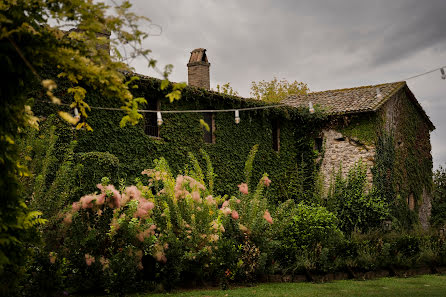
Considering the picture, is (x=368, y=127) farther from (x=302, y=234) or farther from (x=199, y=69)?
(x=302, y=234)

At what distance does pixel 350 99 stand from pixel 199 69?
21.1 ft

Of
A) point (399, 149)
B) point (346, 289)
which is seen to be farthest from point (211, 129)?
point (399, 149)

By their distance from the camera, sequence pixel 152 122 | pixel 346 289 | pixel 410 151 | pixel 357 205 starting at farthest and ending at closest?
pixel 410 151 → pixel 357 205 → pixel 152 122 → pixel 346 289

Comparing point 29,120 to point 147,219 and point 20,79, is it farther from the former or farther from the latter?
point 147,219

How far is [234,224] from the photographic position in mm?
8992

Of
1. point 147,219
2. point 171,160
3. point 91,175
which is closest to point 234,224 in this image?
point 147,219

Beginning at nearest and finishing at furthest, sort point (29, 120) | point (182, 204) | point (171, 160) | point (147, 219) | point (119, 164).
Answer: point (29, 120)
point (147, 219)
point (182, 204)
point (119, 164)
point (171, 160)

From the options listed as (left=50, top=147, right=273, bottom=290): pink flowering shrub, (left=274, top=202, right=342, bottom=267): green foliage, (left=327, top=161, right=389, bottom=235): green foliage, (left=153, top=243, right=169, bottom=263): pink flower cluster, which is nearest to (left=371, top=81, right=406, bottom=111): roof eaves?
(left=327, top=161, right=389, bottom=235): green foliage

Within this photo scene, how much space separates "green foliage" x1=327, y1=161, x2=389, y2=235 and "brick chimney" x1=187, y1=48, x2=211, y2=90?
644 cm

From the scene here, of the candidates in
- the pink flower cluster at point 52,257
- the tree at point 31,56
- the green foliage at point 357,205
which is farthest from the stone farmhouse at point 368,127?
the tree at point 31,56

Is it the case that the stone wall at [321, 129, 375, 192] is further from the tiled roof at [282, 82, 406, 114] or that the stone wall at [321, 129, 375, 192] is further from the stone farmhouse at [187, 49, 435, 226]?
the tiled roof at [282, 82, 406, 114]

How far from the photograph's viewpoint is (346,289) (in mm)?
8219

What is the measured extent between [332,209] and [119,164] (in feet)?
25.0

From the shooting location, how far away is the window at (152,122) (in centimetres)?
1342
